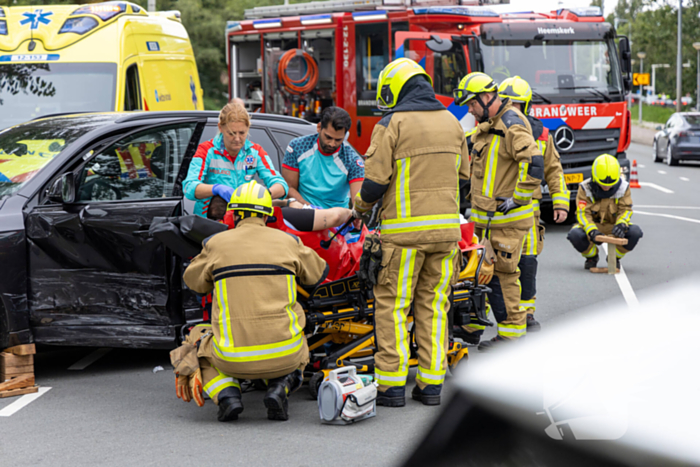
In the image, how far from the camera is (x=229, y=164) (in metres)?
5.49

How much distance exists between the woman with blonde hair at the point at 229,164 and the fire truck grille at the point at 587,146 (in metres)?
7.65

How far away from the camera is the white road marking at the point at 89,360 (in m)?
5.87

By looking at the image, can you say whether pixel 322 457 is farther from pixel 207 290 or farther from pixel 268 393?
pixel 207 290

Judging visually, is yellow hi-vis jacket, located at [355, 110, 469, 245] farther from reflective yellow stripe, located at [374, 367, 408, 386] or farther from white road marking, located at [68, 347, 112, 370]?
white road marking, located at [68, 347, 112, 370]

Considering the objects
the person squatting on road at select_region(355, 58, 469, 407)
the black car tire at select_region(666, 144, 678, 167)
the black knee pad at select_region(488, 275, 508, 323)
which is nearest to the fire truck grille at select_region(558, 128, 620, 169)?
the black knee pad at select_region(488, 275, 508, 323)

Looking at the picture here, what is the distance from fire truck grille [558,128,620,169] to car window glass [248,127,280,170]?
711cm

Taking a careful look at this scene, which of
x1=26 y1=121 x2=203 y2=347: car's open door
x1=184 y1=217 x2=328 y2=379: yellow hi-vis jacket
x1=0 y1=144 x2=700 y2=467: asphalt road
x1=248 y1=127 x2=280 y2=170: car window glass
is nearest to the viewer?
x1=0 y1=144 x2=700 y2=467: asphalt road

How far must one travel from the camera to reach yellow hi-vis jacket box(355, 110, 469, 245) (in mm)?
4711

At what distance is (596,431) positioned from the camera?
201cm

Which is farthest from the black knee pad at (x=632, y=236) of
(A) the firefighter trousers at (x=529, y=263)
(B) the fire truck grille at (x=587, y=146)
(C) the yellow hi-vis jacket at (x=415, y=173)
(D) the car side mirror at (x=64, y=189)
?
(D) the car side mirror at (x=64, y=189)

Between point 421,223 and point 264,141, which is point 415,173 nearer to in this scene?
point 421,223

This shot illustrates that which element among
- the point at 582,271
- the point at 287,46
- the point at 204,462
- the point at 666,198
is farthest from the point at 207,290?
the point at 666,198

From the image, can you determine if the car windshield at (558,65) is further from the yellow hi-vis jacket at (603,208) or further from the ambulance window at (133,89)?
the ambulance window at (133,89)

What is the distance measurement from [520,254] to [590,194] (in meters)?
3.66
